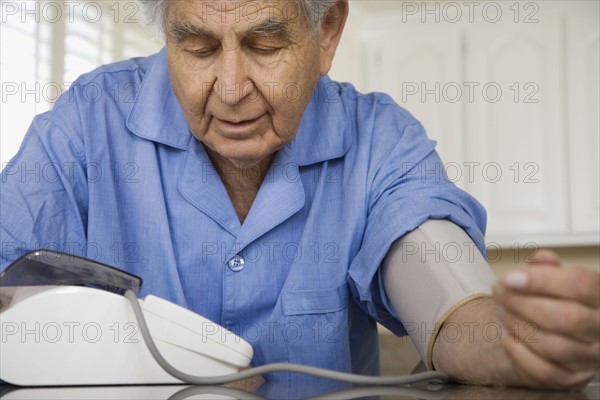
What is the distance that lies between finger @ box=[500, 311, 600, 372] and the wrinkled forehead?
0.49 m

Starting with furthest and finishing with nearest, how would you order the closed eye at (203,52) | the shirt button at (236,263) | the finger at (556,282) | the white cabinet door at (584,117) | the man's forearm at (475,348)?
the white cabinet door at (584,117) < the shirt button at (236,263) < the closed eye at (203,52) < the man's forearm at (475,348) < the finger at (556,282)

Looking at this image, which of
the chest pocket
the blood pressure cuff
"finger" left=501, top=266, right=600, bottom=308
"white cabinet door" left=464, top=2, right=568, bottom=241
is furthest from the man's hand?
"white cabinet door" left=464, top=2, right=568, bottom=241

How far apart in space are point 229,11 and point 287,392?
1.55 ft

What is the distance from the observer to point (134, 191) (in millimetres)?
1064

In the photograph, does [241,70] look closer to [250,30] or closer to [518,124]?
[250,30]

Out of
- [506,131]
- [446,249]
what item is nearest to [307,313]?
[446,249]

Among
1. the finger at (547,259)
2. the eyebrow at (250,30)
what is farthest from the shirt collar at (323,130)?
the finger at (547,259)

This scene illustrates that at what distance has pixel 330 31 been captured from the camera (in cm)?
113

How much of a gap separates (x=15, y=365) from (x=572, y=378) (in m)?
0.55

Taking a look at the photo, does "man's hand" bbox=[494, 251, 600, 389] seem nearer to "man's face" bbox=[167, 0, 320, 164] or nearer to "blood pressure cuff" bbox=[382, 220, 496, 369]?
"blood pressure cuff" bbox=[382, 220, 496, 369]

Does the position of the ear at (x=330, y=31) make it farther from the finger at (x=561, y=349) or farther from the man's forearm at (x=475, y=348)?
the finger at (x=561, y=349)

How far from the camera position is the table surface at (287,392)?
626 mm

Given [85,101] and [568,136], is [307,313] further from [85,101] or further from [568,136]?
[568,136]

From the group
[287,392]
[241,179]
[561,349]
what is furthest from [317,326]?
[561,349]
